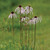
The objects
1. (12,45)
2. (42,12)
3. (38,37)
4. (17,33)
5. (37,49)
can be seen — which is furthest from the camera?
(42,12)

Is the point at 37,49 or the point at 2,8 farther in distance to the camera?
the point at 2,8

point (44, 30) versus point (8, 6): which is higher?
point (8, 6)

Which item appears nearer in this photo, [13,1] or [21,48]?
[21,48]

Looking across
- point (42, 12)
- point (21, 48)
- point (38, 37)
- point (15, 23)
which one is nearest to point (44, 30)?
point (38, 37)

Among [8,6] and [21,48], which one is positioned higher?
[8,6]

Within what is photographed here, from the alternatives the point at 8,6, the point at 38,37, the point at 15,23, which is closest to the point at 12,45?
the point at 38,37

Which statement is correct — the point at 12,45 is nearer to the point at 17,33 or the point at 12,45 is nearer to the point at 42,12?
the point at 17,33

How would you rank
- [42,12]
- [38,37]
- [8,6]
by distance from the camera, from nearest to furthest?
[38,37], [42,12], [8,6]

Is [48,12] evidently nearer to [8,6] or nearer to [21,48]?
[8,6]

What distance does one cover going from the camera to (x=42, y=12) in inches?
375

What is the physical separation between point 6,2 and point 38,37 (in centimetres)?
416

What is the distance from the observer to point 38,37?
6820 mm

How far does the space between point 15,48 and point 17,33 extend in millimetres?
3542

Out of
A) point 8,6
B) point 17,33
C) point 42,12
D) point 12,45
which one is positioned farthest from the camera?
point 8,6
